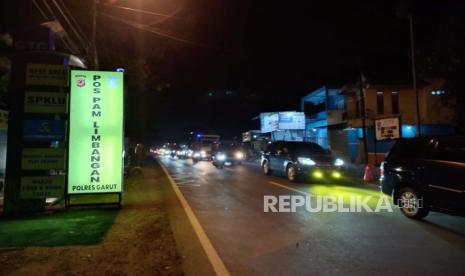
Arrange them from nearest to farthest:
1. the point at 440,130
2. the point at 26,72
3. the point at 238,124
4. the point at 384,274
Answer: the point at 384,274
the point at 26,72
the point at 440,130
the point at 238,124

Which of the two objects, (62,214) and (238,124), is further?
(238,124)

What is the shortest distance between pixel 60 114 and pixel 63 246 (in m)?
4.00

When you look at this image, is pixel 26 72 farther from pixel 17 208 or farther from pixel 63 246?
pixel 63 246

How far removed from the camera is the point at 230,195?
1318 centimetres

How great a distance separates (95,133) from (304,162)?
9780 mm

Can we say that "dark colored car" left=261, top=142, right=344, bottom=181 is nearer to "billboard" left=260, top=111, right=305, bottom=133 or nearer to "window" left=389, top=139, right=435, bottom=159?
"window" left=389, top=139, right=435, bottom=159

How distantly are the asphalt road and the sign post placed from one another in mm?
2483

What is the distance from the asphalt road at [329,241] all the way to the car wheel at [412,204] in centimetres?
23

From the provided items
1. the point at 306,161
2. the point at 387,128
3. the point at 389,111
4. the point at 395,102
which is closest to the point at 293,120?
the point at 389,111

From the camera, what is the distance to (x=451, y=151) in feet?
27.8

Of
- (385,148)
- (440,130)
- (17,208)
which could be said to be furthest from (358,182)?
(440,130)

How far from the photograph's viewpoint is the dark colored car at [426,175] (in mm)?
8148

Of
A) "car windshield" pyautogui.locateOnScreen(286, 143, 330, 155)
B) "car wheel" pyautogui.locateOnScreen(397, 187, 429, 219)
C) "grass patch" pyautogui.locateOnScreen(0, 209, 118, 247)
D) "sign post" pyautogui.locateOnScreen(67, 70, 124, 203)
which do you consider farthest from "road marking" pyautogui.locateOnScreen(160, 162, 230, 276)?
Answer: "car windshield" pyautogui.locateOnScreen(286, 143, 330, 155)

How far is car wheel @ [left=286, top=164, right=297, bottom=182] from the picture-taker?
56.6ft
